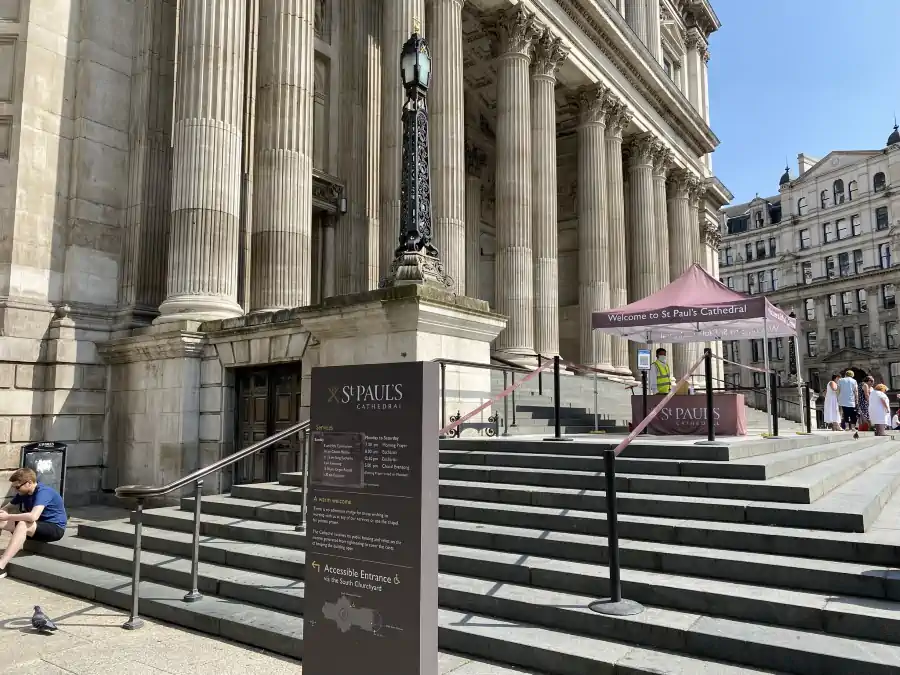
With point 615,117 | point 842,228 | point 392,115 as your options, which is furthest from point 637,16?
point 842,228

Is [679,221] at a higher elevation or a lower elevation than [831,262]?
lower

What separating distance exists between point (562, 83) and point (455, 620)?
24111 mm

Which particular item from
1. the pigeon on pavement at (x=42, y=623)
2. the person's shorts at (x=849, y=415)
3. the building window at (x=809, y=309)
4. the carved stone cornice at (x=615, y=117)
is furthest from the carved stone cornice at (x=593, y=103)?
the building window at (x=809, y=309)

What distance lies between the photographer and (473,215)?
2931 cm

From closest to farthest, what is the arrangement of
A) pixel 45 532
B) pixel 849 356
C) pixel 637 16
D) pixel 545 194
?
pixel 45 532 → pixel 545 194 → pixel 637 16 → pixel 849 356

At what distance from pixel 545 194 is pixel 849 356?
191ft

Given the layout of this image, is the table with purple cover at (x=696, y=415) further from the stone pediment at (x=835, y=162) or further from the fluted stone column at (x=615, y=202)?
the stone pediment at (x=835, y=162)

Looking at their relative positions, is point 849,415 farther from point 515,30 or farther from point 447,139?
point 515,30

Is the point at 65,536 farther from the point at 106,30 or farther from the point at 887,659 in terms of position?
the point at 106,30

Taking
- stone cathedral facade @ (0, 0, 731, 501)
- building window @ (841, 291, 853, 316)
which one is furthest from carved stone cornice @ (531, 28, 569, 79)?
building window @ (841, 291, 853, 316)

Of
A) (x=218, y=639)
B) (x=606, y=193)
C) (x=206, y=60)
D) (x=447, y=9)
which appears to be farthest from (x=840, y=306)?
(x=218, y=639)

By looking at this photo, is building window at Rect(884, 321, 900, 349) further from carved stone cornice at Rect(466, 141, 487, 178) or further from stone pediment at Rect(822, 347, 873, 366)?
carved stone cornice at Rect(466, 141, 487, 178)

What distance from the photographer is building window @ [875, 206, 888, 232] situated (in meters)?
66.3

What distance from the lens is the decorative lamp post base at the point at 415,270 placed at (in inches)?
400
